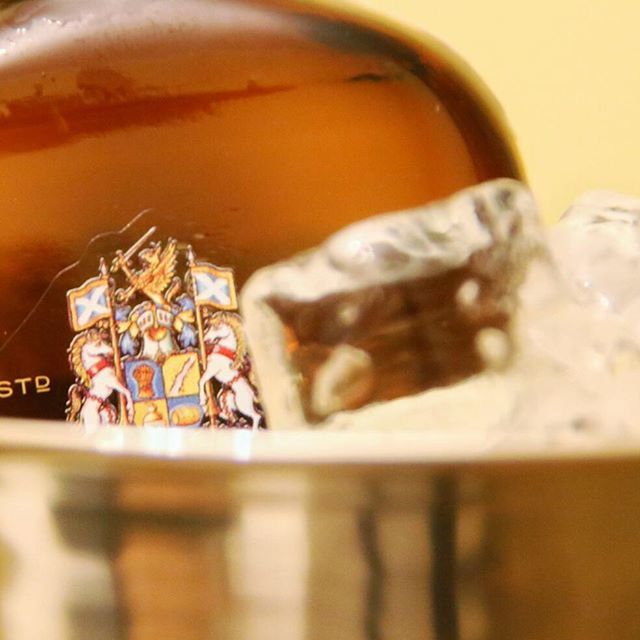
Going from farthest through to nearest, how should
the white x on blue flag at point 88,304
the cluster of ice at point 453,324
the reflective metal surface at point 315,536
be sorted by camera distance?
1. the white x on blue flag at point 88,304
2. the cluster of ice at point 453,324
3. the reflective metal surface at point 315,536

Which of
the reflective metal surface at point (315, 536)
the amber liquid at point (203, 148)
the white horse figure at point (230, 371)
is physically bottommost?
the reflective metal surface at point (315, 536)

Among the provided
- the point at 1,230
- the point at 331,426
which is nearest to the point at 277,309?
the point at 331,426

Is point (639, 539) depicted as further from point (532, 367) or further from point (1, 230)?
point (1, 230)

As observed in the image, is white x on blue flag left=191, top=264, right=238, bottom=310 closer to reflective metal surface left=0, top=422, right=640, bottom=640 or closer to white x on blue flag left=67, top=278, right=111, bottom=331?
white x on blue flag left=67, top=278, right=111, bottom=331

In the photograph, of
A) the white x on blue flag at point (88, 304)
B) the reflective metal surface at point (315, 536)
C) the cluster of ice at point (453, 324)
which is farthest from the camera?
the white x on blue flag at point (88, 304)

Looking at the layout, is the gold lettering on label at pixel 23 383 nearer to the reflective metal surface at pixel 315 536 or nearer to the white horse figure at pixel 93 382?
the white horse figure at pixel 93 382

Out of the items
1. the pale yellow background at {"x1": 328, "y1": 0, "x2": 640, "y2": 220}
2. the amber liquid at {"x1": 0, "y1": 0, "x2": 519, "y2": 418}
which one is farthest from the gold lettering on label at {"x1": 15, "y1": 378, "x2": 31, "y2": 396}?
the pale yellow background at {"x1": 328, "y1": 0, "x2": 640, "y2": 220}

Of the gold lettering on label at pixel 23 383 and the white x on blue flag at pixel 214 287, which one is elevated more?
the white x on blue flag at pixel 214 287

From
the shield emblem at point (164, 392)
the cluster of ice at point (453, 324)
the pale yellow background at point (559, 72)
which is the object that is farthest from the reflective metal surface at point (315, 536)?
the pale yellow background at point (559, 72)
